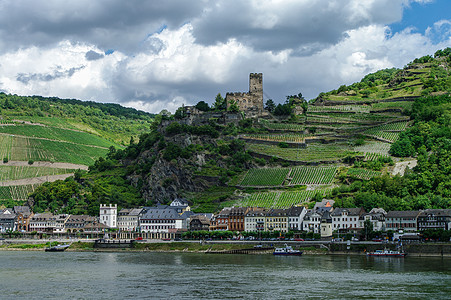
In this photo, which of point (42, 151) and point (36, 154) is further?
point (42, 151)

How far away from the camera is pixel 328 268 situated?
6625cm

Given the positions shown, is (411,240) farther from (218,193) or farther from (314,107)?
(314,107)

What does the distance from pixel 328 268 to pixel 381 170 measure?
53793 millimetres

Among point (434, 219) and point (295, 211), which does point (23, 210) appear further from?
point (434, 219)

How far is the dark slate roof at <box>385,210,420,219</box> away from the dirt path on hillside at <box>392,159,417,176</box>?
21293mm

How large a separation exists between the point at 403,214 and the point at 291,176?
102 feet

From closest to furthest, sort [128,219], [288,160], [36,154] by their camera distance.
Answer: [128,219]
[288,160]
[36,154]

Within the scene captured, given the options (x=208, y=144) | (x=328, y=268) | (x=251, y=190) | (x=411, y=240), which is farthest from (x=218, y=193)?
(x=328, y=268)

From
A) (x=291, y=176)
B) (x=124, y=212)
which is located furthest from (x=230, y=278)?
(x=124, y=212)

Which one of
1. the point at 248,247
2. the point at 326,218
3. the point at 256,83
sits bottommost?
the point at 248,247

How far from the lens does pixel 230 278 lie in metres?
59.3

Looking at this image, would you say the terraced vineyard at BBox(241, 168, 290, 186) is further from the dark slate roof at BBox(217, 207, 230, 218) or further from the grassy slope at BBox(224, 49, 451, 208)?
the dark slate roof at BBox(217, 207, 230, 218)

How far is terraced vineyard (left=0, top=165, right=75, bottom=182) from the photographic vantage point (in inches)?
6019

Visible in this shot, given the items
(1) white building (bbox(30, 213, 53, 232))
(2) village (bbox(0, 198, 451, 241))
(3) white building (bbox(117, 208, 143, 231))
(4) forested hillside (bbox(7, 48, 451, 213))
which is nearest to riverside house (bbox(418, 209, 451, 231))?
(2) village (bbox(0, 198, 451, 241))
